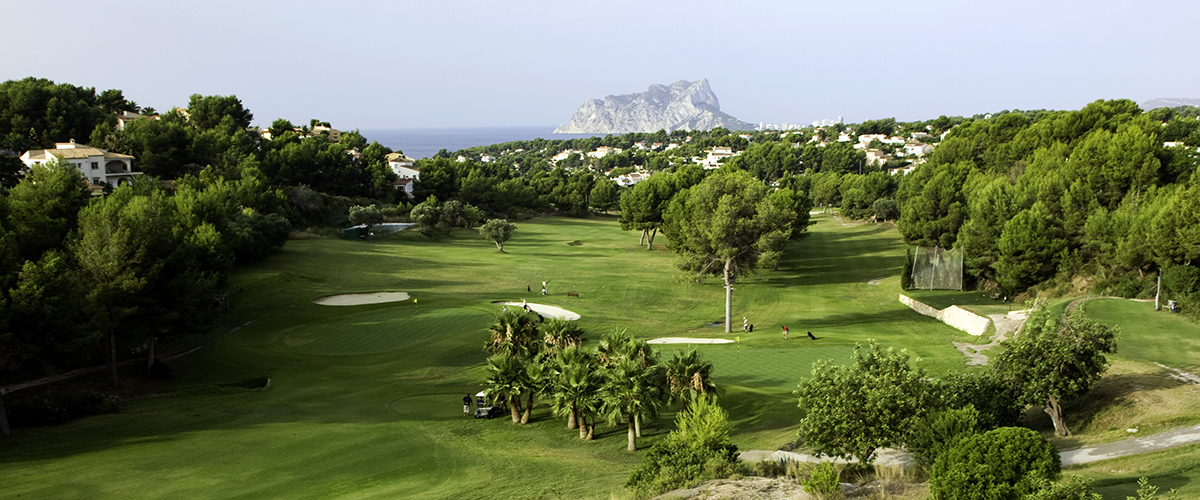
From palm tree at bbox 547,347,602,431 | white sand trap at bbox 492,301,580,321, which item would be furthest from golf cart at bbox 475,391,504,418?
white sand trap at bbox 492,301,580,321

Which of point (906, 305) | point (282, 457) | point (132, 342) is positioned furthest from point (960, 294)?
point (132, 342)

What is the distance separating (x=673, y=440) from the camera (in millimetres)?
19000

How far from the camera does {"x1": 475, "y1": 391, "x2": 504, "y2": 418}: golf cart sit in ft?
87.0

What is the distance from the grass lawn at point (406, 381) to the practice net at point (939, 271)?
7.25 ft

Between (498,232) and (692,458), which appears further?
(498,232)

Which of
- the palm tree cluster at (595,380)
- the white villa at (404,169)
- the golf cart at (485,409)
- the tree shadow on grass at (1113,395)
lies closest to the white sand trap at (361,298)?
the golf cart at (485,409)

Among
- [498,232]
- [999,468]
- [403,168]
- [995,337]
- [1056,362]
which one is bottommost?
[995,337]

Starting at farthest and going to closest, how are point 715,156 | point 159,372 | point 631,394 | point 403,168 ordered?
1. point 715,156
2. point 403,168
3. point 159,372
4. point 631,394

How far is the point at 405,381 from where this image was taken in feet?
101

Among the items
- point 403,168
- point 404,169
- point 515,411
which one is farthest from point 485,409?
point 404,169

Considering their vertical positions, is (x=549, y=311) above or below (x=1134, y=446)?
below

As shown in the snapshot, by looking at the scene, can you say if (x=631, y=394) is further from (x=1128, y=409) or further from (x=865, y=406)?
(x=1128, y=409)

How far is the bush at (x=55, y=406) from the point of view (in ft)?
81.1

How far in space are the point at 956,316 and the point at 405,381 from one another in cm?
2985
